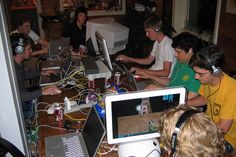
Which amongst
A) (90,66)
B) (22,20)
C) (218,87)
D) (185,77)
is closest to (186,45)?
(185,77)

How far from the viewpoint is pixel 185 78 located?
2.19m

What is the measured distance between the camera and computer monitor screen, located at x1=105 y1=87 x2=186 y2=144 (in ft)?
4.12

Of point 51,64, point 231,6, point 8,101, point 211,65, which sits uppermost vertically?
point 231,6

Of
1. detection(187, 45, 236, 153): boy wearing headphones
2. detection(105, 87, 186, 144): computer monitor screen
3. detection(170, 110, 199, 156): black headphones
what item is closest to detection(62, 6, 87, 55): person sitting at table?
detection(187, 45, 236, 153): boy wearing headphones

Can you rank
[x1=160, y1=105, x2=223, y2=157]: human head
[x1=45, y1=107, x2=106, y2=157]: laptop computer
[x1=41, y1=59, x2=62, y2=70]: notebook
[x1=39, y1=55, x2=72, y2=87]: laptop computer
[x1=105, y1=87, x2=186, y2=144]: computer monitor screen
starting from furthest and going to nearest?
[x1=41, y1=59, x2=62, y2=70]: notebook
[x1=39, y1=55, x2=72, y2=87]: laptop computer
[x1=45, y1=107, x2=106, y2=157]: laptop computer
[x1=105, y1=87, x2=186, y2=144]: computer monitor screen
[x1=160, y1=105, x2=223, y2=157]: human head

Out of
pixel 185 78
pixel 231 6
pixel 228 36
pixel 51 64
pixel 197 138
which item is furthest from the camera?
pixel 228 36

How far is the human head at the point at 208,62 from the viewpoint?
61.3 inches

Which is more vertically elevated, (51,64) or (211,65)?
(211,65)

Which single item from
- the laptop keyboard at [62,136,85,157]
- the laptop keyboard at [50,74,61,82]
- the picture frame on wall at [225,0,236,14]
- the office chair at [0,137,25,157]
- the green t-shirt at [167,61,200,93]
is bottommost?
the laptop keyboard at [62,136,85,157]

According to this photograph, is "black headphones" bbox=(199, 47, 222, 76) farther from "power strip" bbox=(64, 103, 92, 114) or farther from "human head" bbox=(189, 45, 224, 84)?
"power strip" bbox=(64, 103, 92, 114)

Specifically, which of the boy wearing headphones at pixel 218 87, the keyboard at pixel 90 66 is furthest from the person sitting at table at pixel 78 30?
the boy wearing headphones at pixel 218 87

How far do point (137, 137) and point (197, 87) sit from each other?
918 millimetres

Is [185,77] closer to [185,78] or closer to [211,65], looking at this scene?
[185,78]

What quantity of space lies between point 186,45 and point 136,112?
985mm
